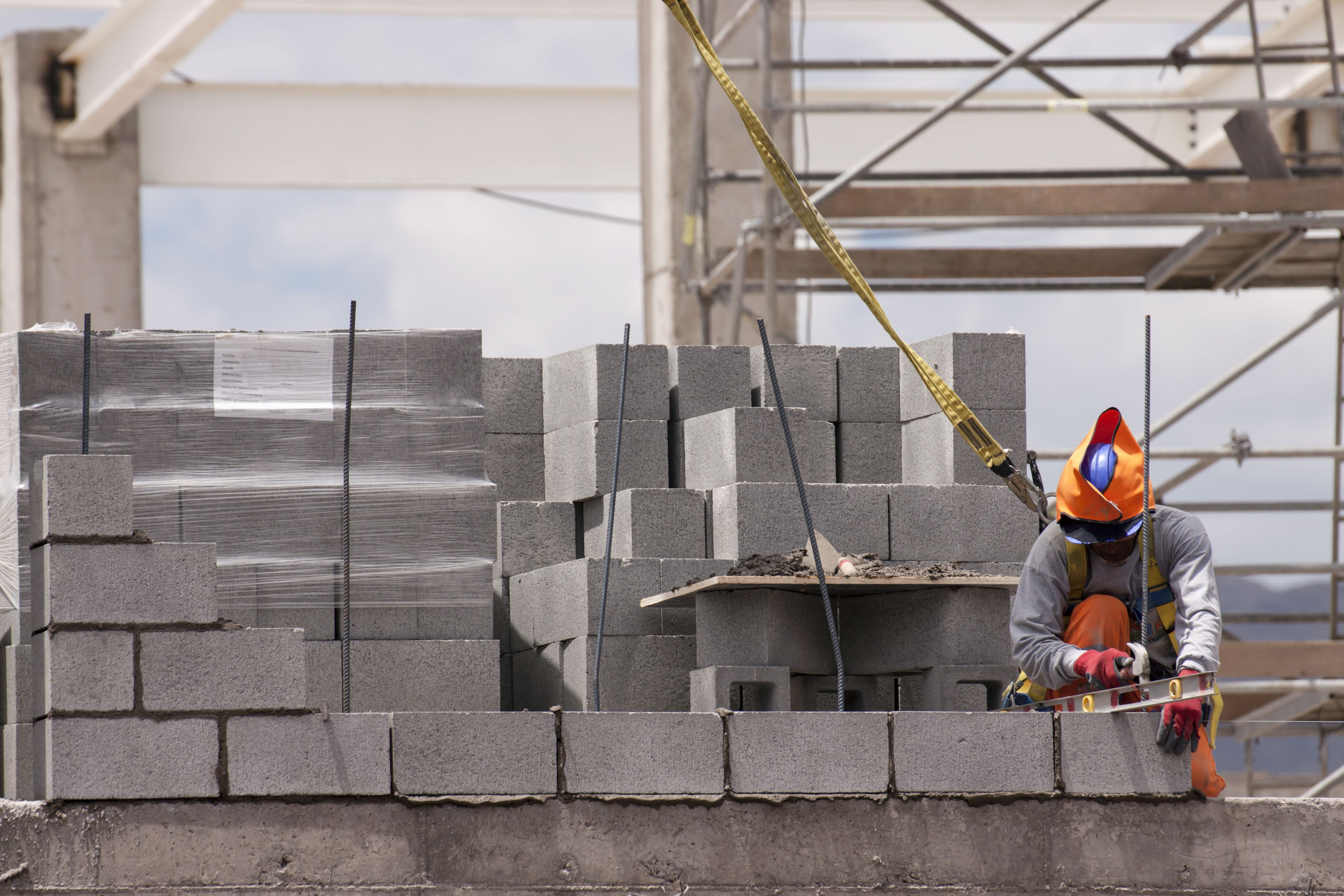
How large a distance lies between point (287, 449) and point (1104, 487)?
9.78ft

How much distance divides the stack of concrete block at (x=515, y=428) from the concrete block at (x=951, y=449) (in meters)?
1.60

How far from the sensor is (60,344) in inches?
248

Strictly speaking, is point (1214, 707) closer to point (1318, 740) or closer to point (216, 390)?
point (216, 390)

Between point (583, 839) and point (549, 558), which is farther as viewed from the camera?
point (549, 558)

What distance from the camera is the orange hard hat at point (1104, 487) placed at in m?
5.45

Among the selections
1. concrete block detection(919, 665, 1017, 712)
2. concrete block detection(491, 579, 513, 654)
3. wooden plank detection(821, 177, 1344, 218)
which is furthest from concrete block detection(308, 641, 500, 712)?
wooden plank detection(821, 177, 1344, 218)

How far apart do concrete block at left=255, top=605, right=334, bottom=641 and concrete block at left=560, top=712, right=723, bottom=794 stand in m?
1.38

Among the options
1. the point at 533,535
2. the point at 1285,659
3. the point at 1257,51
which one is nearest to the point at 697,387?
the point at 533,535

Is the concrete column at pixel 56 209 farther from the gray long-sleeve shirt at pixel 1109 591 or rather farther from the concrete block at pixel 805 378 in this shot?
the gray long-sleeve shirt at pixel 1109 591

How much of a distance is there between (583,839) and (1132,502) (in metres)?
2.07

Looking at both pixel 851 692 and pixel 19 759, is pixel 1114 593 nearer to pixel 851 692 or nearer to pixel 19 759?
pixel 851 692

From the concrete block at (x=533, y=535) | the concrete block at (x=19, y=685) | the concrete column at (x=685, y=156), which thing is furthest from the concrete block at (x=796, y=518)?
the concrete column at (x=685, y=156)

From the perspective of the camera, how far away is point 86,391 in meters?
5.70

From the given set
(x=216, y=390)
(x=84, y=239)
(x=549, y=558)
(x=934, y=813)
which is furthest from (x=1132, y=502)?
(x=84, y=239)
